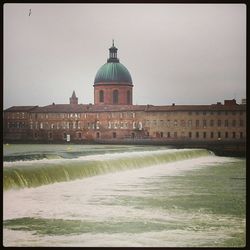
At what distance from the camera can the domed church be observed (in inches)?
321

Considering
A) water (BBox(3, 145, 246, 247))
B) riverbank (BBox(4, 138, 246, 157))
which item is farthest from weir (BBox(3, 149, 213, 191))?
riverbank (BBox(4, 138, 246, 157))

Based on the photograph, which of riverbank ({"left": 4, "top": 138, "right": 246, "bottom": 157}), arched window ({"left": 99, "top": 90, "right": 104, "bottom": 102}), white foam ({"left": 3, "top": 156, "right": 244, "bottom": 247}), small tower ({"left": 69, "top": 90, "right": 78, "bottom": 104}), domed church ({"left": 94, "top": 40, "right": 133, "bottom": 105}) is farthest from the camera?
riverbank ({"left": 4, "top": 138, "right": 246, "bottom": 157})

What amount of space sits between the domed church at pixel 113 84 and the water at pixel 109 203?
104 cm

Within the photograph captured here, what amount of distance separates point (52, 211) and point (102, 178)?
2.25 m

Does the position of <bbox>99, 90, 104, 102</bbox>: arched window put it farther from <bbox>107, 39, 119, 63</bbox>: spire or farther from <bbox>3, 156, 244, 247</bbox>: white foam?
<bbox>3, 156, 244, 247</bbox>: white foam

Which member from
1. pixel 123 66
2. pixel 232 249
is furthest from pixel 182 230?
pixel 123 66

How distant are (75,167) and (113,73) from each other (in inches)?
78.5

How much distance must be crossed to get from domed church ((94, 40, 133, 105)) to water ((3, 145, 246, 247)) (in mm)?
1038

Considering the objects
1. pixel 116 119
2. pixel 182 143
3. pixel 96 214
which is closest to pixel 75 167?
pixel 116 119

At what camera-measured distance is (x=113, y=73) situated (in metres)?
8.24

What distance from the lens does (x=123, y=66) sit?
8391mm

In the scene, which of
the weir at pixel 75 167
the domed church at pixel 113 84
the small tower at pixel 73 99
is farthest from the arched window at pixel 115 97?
the small tower at pixel 73 99

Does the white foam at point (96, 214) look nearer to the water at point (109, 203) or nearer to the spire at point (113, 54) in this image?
the water at point (109, 203)

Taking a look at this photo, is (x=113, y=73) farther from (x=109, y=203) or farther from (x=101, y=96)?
(x=109, y=203)
